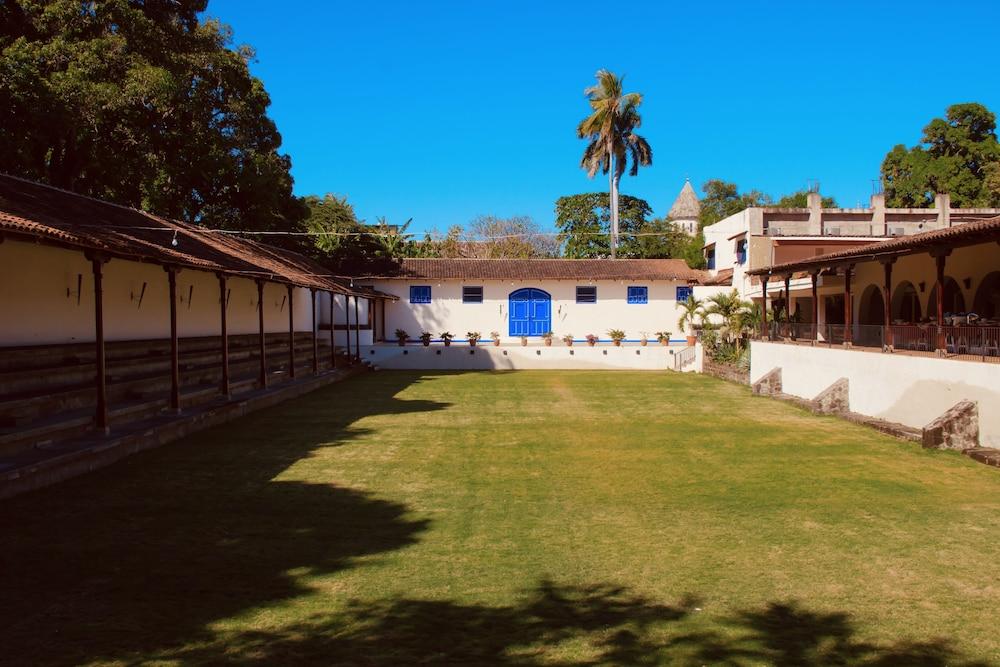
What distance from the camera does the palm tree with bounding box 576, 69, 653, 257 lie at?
144ft

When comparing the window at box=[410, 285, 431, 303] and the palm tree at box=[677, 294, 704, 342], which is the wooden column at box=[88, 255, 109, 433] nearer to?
the palm tree at box=[677, 294, 704, 342]

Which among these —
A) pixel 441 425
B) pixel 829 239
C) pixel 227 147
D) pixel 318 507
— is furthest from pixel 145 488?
pixel 829 239

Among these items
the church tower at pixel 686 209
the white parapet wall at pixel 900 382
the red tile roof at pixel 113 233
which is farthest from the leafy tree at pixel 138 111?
the church tower at pixel 686 209

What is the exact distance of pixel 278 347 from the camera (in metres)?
24.7

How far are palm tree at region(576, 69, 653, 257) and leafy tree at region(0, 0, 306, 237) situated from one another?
2038 centimetres

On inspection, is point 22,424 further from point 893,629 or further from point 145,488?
point 893,629

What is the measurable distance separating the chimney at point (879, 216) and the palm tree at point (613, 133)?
16129 millimetres

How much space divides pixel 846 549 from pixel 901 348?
982cm

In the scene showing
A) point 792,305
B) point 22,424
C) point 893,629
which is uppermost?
point 792,305

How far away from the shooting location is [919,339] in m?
14.5

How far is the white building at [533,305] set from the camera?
3428 cm

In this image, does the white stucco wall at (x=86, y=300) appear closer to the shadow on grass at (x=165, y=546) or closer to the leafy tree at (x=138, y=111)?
the shadow on grass at (x=165, y=546)

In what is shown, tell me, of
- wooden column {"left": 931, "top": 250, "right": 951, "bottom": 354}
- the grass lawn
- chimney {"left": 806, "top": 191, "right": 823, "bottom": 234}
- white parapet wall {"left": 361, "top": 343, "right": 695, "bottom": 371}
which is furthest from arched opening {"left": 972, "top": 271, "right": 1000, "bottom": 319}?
white parapet wall {"left": 361, "top": 343, "right": 695, "bottom": 371}

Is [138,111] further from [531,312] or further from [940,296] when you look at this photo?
[940,296]
